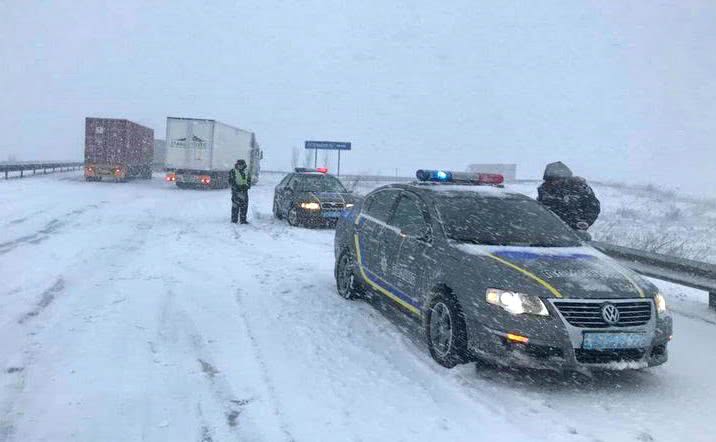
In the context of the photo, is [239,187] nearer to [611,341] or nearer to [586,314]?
[586,314]

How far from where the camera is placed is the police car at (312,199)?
591 inches

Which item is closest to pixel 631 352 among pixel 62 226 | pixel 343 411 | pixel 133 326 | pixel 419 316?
pixel 419 316

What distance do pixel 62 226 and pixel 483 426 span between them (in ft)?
38.9

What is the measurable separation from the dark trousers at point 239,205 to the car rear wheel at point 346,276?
7818 millimetres

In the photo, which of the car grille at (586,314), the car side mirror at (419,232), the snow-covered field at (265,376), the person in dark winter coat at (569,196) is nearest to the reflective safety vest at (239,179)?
the snow-covered field at (265,376)

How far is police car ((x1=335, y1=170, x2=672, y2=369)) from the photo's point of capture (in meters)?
4.31

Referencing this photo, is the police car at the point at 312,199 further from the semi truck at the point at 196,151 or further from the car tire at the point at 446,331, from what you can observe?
the semi truck at the point at 196,151

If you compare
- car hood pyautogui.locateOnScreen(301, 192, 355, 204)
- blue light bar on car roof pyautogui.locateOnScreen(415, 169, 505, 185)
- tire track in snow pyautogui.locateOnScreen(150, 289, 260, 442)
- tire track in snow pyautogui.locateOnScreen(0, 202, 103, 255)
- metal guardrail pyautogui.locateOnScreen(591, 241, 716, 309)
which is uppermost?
blue light bar on car roof pyautogui.locateOnScreen(415, 169, 505, 185)

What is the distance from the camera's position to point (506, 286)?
449 cm

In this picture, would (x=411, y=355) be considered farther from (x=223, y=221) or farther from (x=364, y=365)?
(x=223, y=221)

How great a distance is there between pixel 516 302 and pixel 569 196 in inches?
177

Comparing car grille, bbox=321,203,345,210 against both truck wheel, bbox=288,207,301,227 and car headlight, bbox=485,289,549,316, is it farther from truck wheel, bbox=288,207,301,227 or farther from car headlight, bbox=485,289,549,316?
car headlight, bbox=485,289,549,316

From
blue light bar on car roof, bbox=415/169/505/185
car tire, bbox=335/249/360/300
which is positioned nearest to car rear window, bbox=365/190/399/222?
blue light bar on car roof, bbox=415/169/505/185

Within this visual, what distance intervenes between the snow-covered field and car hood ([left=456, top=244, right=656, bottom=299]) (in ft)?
2.78
